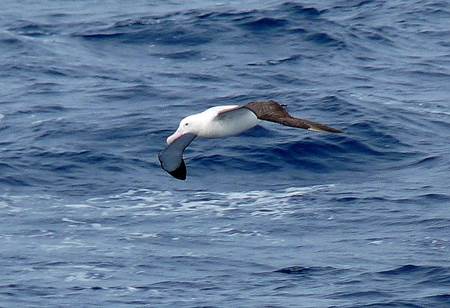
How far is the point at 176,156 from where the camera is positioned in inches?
1026

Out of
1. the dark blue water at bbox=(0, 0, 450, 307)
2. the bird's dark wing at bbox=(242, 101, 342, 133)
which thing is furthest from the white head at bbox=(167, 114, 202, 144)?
the dark blue water at bbox=(0, 0, 450, 307)

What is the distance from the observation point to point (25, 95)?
45.2 m

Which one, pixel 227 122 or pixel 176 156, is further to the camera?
pixel 176 156

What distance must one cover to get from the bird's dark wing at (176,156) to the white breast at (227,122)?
0.29 meters

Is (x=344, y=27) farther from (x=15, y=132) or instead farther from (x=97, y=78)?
(x=15, y=132)

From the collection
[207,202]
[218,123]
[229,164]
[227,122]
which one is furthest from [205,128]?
[229,164]

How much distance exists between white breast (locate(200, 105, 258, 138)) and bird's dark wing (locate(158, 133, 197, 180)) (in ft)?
0.96

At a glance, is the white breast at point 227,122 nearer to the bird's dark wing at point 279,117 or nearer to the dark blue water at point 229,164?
the bird's dark wing at point 279,117

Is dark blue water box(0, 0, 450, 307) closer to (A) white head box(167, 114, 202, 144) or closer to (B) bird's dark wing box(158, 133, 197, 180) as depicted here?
(B) bird's dark wing box(158, 133, 197, 180)

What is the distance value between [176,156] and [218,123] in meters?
0.91

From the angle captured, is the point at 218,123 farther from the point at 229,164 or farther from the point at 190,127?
the point at 229,164

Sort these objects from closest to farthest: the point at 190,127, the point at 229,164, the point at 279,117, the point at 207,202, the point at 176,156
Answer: the point at 279,117 < the point at 190,127 < the point at 176,156 < the point at 207,202 < the point at 229,164

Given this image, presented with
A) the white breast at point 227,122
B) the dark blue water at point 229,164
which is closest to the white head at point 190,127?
the white breast at point 227,122

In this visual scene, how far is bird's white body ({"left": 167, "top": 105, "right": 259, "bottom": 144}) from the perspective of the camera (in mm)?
25719
